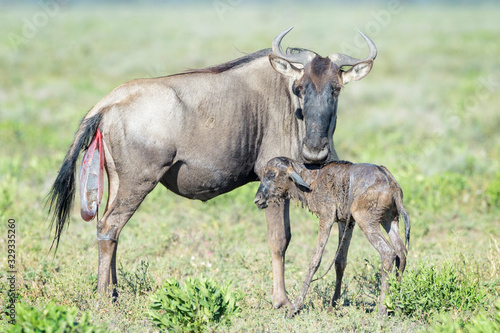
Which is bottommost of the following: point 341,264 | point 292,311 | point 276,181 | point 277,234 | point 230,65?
point 292,311

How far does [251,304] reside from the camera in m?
5.36

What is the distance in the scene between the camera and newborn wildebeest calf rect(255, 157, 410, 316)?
4.81 meters

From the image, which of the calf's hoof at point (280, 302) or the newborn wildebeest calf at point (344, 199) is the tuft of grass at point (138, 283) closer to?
the calf's hoof at point (280, 302)

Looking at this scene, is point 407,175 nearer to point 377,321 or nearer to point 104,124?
point 377,321

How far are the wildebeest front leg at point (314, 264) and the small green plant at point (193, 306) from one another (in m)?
0.74

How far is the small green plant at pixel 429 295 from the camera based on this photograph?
15.6ft

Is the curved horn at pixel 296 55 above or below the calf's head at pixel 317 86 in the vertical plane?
above

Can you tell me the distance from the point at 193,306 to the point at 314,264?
1153mm

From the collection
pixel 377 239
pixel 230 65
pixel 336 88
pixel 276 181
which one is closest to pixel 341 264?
pixel 377 239

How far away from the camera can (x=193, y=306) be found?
4.29 metres

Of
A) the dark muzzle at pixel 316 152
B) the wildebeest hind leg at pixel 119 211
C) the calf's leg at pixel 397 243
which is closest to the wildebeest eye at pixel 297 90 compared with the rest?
the dark muzzle at pixel 316 152

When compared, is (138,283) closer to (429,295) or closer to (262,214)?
(429,295)

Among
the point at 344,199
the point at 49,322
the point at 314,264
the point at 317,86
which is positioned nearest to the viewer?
the point at 49,322

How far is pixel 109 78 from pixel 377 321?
62.7ft
